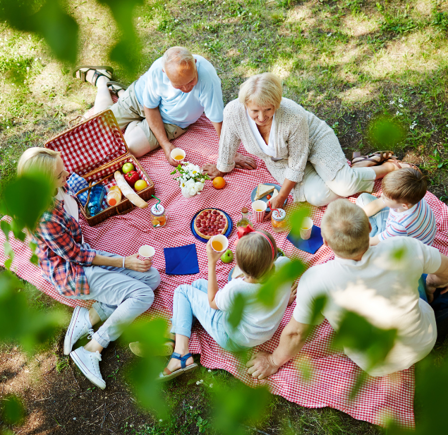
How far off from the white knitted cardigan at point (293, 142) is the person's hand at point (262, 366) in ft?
5.15

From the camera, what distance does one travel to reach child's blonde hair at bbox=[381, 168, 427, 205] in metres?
2.62

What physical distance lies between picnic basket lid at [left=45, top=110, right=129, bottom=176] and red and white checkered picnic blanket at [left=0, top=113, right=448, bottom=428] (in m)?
0.42

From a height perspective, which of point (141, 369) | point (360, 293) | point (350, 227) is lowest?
point (360, 293)

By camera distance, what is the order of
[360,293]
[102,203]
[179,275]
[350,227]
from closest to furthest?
[360,293]
[350,227]
[179,275]
[102,203]

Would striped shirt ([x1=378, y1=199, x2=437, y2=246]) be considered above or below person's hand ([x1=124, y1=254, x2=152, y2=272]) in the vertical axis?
below

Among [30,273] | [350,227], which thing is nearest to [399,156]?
[350,227]

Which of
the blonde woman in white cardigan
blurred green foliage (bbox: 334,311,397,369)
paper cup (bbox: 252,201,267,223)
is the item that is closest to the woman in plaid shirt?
paper cup (bbox: 252,201,267,223)

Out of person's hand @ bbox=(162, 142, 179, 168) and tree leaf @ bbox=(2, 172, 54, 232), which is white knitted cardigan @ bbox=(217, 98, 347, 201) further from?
tree leaf @ bbox=(2, 172, 54, 232)

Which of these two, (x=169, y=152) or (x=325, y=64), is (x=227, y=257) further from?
(x=325, y=64)

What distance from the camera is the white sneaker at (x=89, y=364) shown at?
2.97 m

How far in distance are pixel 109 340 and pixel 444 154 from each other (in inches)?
147

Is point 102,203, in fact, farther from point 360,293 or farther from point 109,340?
point 360,293

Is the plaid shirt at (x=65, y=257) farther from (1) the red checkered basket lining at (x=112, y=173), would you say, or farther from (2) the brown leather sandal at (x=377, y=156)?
(2) the brown leather sandal at (x=377, y=156)

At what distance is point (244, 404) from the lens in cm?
66
